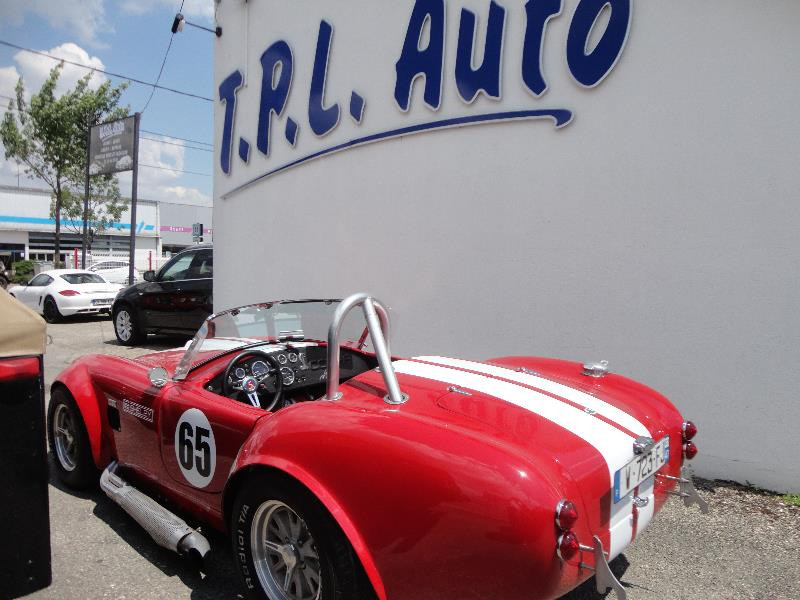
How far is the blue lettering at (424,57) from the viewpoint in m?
5.04

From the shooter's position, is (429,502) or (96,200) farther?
(96,200)

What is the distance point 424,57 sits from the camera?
5180 mm

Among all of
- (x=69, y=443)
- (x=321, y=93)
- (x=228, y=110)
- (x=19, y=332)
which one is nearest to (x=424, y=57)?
(x=321, y=93)

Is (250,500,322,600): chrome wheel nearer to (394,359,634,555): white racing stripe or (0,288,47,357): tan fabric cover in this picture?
(394,359,634,555): white racing stripe

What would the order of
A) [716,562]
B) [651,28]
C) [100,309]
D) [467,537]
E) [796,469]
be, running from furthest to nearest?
[100,309], [651,28], [796,469], [716,562], [467,537]

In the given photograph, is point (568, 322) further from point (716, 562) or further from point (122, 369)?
point (122, 369)

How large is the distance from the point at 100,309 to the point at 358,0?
9.94 meters

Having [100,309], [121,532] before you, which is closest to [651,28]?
[121,532]

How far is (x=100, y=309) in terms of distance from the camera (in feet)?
41.9

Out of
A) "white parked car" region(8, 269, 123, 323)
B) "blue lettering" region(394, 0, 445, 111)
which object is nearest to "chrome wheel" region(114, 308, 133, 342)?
"white parked car" region(8, 269, 123, 323)

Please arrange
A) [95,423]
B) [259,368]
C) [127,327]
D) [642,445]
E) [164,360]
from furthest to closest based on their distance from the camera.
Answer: [127,327], [164,360], [95,423], [259,368], [642,445]

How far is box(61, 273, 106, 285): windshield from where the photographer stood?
13.1m

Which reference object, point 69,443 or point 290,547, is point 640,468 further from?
point 69,443

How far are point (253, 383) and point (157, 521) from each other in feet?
2.49
